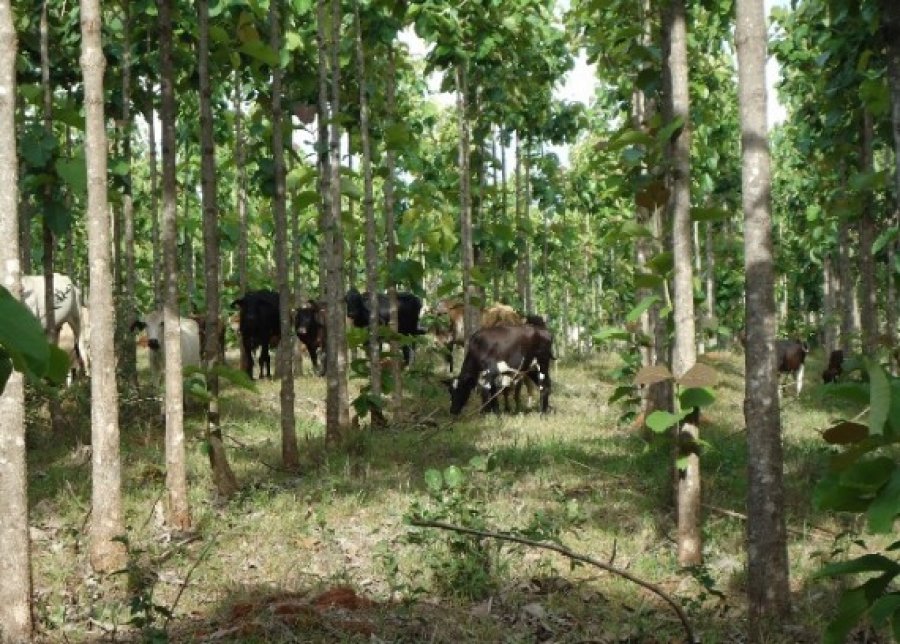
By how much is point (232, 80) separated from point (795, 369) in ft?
47.2

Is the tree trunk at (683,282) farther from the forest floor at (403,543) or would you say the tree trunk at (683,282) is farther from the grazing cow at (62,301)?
the grazing cow at (62,301)

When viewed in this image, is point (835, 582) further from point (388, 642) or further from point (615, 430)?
point (615, 430)

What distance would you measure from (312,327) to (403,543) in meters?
15.2

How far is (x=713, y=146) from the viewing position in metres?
22.8

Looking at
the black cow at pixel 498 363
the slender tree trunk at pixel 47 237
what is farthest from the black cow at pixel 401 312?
the slender tree trunk at pixel 47 237

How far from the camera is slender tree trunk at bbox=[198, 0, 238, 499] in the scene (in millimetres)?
9438

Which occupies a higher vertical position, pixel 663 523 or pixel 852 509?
pixel 852 509

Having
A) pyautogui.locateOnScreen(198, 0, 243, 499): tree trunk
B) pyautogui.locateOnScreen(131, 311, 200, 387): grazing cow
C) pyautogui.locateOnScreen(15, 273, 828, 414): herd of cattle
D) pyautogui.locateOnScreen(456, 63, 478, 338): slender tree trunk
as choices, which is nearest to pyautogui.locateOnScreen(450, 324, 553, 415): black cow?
pyautogui.locateOnScreen(15, 273, 828, 414): herd of cattle

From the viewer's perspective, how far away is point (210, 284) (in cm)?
979

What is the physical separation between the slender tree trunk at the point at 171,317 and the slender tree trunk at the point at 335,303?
3332mm

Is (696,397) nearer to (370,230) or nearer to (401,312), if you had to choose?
(370,230)

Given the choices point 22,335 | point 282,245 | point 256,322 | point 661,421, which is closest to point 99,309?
point 282,245

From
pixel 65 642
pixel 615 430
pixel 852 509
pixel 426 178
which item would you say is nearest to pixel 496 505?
pixel 65 642

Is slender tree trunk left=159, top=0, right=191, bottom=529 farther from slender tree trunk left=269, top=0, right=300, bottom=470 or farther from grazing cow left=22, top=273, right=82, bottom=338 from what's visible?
grazing cow left=22, top=273, right=82, bottom=338
